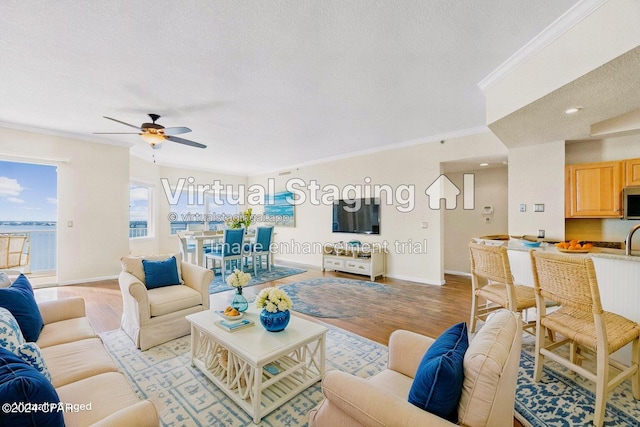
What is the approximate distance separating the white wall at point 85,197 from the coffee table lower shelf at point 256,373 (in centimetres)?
413

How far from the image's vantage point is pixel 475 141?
4.43 m

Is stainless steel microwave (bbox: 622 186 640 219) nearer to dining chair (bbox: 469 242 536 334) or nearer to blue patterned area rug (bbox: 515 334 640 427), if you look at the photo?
dining chair (bbox: 469 242 536 334)

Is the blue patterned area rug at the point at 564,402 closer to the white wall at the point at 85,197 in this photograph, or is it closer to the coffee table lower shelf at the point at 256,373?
the coffee table lower shelf at the point at 256,373

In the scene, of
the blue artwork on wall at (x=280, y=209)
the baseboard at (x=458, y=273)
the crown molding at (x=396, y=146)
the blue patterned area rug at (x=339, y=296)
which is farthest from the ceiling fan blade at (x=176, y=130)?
the baseboard at (x=458, y=273)

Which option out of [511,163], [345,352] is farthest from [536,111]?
[345,352]

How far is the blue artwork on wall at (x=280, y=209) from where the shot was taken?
743cm

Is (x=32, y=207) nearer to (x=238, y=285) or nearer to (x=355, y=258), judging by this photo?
(x=238, y=285)

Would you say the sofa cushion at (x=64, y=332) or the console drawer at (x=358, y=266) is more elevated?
the sofa cushion at (x=64, y=332)

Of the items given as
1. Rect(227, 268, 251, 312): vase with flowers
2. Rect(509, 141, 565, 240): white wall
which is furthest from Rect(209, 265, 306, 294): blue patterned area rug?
Rect(509, 141, 565, 240): white wall

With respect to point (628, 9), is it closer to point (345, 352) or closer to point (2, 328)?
point (345, 352)

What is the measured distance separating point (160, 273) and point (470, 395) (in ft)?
10.2

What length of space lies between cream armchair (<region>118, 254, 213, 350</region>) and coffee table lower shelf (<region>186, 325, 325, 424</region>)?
608 mm

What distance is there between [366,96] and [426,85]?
663 mm

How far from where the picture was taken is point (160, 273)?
3.03m
